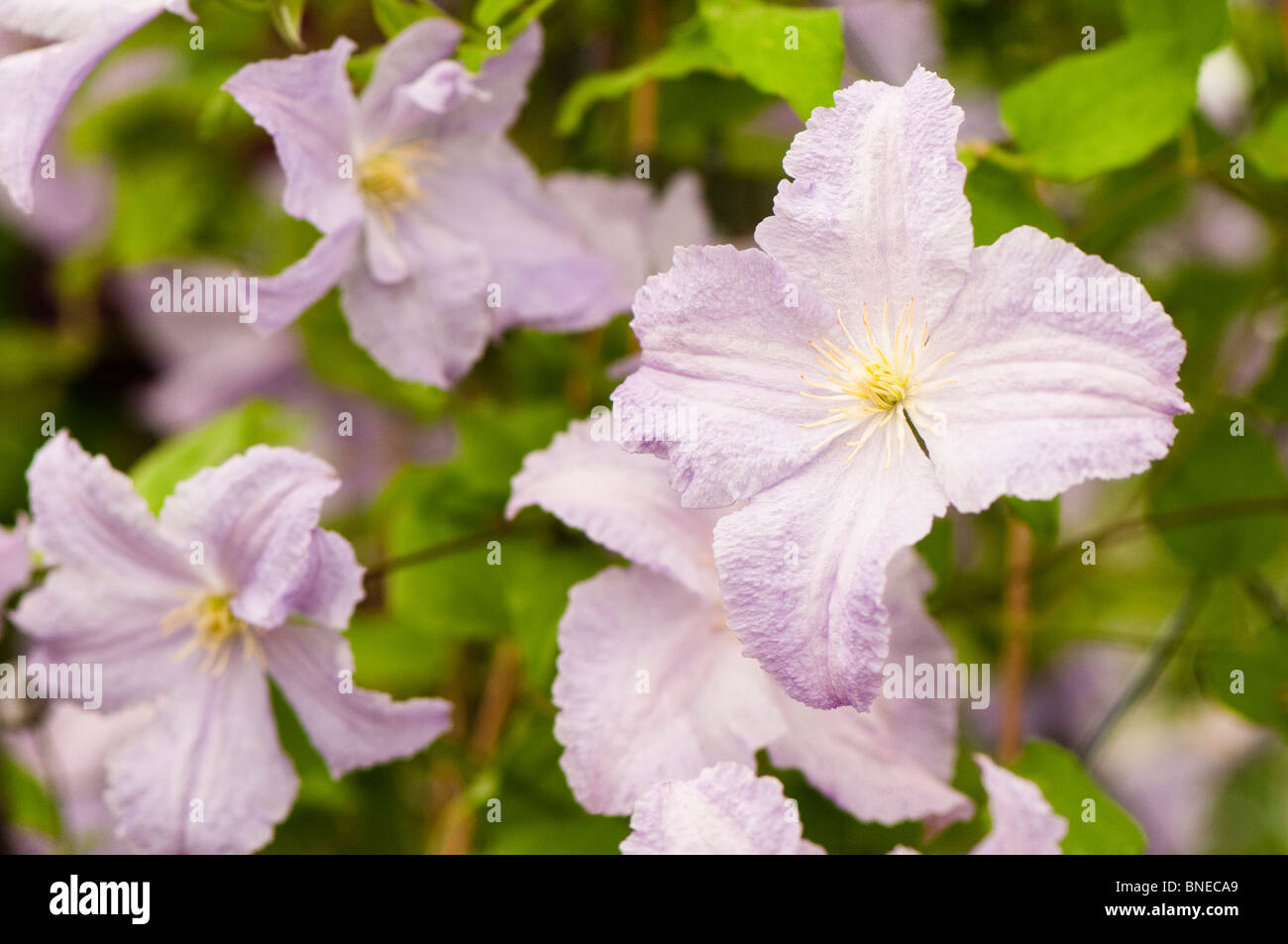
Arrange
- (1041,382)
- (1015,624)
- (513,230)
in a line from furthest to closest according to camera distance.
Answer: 1. (1015,624)
2. (513,230)
3. (1041,382)

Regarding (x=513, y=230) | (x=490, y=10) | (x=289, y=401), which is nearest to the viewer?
(x=490, y=10)

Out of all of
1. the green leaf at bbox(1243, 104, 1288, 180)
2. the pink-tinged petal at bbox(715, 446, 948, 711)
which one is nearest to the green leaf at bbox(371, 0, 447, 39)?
the pink-tinged petal at bbox(715, 446, 948, 711)

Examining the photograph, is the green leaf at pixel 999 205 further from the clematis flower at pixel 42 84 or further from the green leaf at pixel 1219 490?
the clematis flower at pixel 42 84

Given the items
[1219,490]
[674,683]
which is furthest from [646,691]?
[1219,490]

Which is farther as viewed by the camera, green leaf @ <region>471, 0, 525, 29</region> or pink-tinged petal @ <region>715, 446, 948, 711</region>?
green leaf @ <region>471, 0, 525, 29</region>

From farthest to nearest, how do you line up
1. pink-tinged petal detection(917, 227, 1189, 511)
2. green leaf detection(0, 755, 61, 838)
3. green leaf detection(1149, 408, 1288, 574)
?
green leaf detection(0, 755, 61, 838) → green leaf detection(1149, 408, 1288, 574) → pink-tinged petal detection(917, 227, 1189, 511)

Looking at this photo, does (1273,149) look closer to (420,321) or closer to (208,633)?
(420,321)

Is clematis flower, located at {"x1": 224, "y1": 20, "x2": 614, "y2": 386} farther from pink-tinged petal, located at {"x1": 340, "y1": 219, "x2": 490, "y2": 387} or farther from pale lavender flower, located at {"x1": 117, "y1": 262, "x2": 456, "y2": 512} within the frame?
pale lavender flower, located at {"x1": 117, "y1": 262, "x2": 456, "y2": 512}

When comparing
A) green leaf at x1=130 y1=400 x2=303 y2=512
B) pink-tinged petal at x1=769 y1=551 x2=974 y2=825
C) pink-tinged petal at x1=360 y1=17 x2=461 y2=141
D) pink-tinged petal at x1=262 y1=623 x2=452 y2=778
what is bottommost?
pink-tinged petal at x1=769 y1=551 x2=974 y2=825
